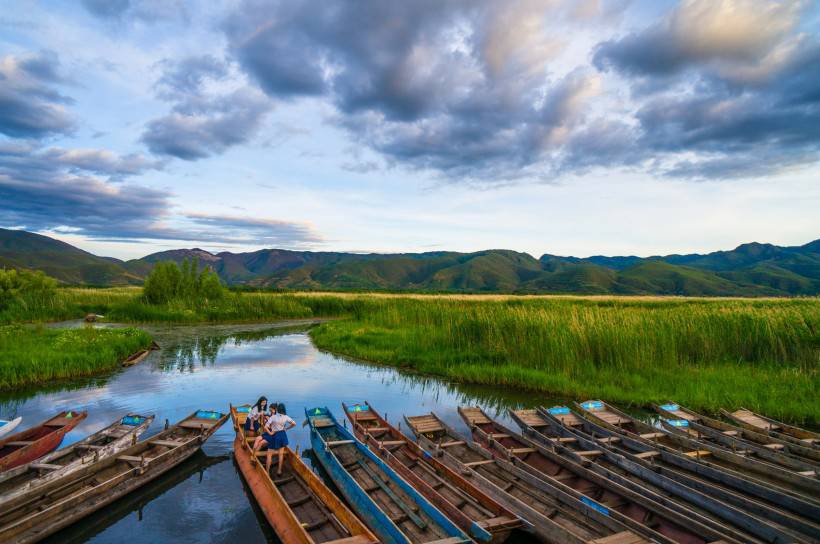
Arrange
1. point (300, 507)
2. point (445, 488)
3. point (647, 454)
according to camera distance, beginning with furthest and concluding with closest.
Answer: point (647, 454), point (445, 488), point (300, 507)

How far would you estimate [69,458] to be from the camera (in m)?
10.5

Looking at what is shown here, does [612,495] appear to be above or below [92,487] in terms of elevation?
below

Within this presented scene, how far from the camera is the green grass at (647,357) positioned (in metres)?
16.6

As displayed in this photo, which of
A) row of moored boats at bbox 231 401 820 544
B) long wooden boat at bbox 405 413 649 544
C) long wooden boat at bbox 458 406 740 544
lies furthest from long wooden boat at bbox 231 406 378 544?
long wooden boat at bbox 458 406 740 544

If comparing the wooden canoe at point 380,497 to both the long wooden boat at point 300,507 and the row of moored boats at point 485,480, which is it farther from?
the long wooden boat at point 300,507

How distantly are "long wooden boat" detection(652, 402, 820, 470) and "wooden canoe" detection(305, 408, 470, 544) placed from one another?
336 inches

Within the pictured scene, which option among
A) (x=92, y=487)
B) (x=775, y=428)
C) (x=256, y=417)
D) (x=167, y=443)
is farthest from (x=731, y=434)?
(x=92, y=487)

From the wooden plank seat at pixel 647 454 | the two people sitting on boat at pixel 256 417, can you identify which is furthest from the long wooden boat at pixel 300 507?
the wooden plank seat at pixel 647 454

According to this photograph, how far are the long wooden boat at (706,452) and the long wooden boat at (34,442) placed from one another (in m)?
15.5

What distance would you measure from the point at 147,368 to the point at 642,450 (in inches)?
917

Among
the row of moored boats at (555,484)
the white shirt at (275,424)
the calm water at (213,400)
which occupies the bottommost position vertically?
the calm water at (213,400)

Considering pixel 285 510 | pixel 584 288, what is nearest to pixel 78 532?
pixel 285 510

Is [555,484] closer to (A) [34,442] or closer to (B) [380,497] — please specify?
(B) [380,497]

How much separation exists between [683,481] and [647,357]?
1184 cm
